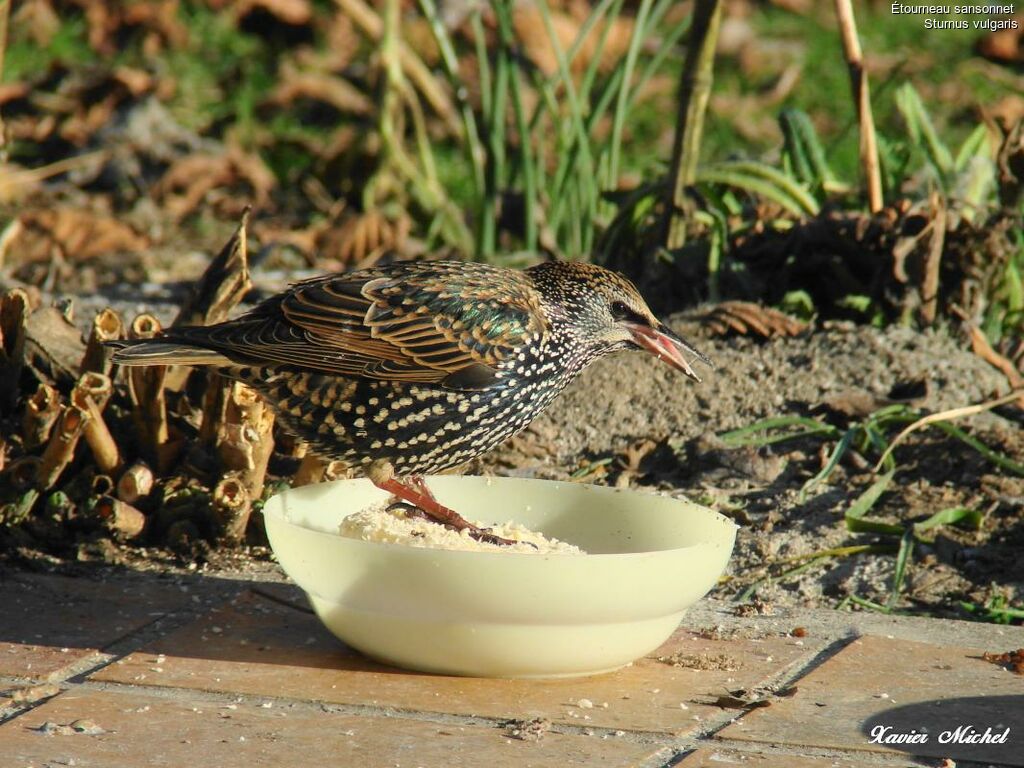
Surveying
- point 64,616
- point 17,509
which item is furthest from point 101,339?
point 64,616

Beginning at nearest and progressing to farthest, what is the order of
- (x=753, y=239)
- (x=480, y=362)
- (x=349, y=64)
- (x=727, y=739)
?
(x=727, y=739)
(x=480, y=362)
(x=753, y=239)
(x=349, y=64)

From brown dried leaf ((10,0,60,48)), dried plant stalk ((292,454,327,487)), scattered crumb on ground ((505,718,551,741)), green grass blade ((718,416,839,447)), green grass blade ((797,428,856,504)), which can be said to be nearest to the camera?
scattered crumb on ground ((505,718,551,741))

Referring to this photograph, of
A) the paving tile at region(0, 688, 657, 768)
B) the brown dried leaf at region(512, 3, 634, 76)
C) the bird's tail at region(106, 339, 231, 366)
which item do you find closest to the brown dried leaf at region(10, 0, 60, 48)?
the brown dried leaf at region(512, 3, 634, 76)

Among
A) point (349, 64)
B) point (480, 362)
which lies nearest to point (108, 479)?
point (480, 362)

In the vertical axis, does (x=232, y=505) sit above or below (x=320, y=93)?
below

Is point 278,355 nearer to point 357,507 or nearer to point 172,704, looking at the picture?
point 357,507

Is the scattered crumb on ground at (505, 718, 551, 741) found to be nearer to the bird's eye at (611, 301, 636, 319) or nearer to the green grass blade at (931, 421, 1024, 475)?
the bird's eye at (611, 301, 636, 319)

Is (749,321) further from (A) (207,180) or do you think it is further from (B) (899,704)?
(A) (207,180)
